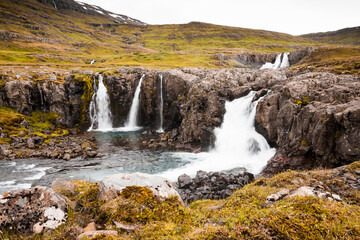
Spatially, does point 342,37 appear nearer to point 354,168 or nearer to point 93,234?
point 354,168

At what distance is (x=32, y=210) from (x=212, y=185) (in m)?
14.3

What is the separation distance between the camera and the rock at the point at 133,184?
19.3 ft

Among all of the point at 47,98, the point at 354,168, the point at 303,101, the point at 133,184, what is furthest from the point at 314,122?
the point at 47,98

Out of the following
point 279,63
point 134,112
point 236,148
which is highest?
point 279,63

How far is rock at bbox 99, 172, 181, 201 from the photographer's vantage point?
19.3 ft

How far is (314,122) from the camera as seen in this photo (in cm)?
1766

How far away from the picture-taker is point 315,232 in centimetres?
351

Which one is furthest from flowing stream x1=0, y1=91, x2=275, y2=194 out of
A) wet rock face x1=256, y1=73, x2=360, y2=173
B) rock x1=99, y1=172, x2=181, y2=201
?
rock x1=99, y1=172, x2=181, y2=201

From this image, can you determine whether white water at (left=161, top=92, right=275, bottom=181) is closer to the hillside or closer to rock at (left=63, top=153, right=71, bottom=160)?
rock at (left=63, top=153, right=71, bottom=160)

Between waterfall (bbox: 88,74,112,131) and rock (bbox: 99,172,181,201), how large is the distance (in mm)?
42502

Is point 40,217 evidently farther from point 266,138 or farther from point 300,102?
point 266,138

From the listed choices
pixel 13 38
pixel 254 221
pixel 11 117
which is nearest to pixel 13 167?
pixel 11 117

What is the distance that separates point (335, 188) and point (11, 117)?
157 feet

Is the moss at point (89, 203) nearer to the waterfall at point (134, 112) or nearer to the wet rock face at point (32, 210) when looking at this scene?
the wet rock face at point (32, 210)
